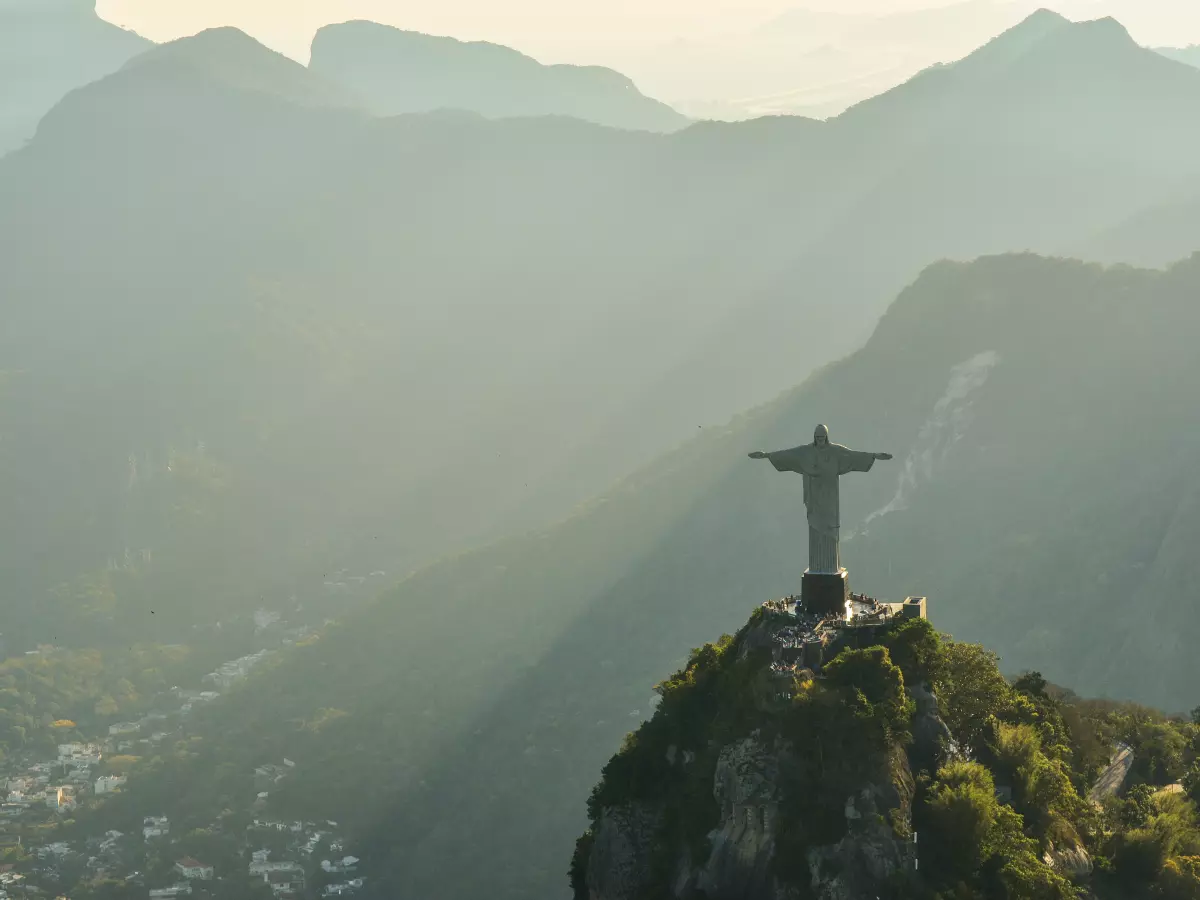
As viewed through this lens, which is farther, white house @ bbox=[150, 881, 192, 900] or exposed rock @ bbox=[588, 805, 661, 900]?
white house @ bbox=[150, 881, 192, 900]

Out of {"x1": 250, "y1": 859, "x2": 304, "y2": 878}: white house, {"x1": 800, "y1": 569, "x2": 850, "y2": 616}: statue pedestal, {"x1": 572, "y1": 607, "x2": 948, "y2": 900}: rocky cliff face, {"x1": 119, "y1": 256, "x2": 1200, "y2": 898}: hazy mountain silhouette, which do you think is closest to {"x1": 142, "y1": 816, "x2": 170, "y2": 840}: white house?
{"x1": 119, "y1": 256, "x2": 1200, "y2": 898}: hazy mountain silhouette

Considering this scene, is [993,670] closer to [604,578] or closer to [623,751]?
[623,751]

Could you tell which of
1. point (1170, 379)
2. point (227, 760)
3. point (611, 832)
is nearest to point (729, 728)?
point (611, 832)

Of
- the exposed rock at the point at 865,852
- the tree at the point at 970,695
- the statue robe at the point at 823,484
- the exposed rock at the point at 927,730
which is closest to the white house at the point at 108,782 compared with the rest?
the statue robe at the point at 823,484

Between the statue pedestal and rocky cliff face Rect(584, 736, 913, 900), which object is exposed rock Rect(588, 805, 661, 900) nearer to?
rocky cliff face Rect(584, 736, 913, 900)

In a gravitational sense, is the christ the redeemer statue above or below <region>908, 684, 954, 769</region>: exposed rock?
above

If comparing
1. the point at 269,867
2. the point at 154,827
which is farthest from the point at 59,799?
the point at 269,867

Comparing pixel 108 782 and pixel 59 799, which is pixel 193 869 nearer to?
pixel 108 782
